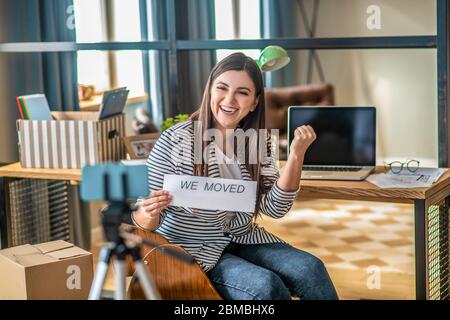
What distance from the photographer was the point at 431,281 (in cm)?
275

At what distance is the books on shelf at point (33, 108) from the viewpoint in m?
3.12

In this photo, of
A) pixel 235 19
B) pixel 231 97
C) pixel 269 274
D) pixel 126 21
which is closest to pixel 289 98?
pixel 235 19

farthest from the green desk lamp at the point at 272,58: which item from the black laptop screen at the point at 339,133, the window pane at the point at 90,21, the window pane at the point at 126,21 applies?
the window pane at the point at 126,21

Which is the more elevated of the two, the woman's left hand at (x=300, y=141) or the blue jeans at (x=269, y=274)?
the woman's left hand at (x=300, y=141)

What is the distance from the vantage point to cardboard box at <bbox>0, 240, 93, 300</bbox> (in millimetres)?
2508

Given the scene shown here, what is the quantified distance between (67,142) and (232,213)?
35.4 inches

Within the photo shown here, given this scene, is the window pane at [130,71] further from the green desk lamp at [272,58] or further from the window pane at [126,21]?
the green desk lamp at [272,58]

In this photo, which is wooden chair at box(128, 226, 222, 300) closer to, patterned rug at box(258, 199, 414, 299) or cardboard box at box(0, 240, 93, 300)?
cardboard box at box(0, 240, 93, 300)

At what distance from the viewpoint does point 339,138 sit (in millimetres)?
2865

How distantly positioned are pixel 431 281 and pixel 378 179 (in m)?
0.38

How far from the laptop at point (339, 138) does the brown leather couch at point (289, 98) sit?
86.1 inches

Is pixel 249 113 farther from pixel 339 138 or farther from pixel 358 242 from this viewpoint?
Result: pixel 358 242
